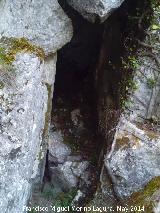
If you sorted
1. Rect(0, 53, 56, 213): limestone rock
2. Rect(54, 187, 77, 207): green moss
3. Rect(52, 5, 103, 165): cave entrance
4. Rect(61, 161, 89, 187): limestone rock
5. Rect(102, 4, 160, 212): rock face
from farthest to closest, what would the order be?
Rect(52, 5, 103, 165): cave entrance → Rect(61, 161, 89, 187): limestone rock → Rect(54, 187, 77, 207): green moss → Rect(102, 4, 160, 212): rock face → Rect(0, 53, 56, 213): limestone rock

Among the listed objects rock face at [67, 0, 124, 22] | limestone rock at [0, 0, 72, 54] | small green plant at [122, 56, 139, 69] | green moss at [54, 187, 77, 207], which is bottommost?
green moss at [54, 187, 77, 207]

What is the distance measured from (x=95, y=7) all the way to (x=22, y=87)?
109 centimetres

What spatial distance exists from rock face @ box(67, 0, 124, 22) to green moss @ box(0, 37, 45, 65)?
60cm

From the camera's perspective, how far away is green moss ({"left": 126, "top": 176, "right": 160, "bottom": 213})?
4.42 m

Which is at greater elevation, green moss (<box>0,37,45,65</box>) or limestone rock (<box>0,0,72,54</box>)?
limestone rock (<box>0,0,72,54</box>)

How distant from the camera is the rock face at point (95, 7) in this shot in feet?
14.8

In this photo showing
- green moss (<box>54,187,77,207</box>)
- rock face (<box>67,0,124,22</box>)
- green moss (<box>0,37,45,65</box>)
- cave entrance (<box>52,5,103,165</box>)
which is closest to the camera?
green moss (<box>0,37,45,65</box>)

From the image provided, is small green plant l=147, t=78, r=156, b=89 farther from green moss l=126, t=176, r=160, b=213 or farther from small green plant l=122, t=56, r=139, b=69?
green moss l=126, t=176, r=160, b=213

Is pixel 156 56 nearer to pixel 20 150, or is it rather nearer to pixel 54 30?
pixel 54 30

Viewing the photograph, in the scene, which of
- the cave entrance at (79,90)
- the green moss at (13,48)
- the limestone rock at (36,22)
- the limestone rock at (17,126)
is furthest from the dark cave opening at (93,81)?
the limestone rock at (17,126)

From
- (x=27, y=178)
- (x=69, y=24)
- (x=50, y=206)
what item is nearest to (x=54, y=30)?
(x=69, y=24)

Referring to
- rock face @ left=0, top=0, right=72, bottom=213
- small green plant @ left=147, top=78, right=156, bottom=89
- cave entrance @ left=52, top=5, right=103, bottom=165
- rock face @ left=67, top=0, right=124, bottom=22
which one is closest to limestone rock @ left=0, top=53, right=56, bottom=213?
rock face @ left=0, top=0, right=72, bottom=213

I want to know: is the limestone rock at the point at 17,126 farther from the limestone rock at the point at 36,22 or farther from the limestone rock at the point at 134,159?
the limestone rock at the point at 134,159

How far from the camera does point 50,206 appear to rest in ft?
18.0
